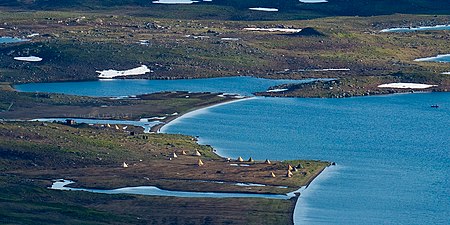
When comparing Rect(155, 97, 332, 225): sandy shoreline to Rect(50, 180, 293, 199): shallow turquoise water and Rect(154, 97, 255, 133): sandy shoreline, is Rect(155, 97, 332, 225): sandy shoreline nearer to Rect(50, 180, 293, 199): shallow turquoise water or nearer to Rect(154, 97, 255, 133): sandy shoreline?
Rect(154, 97, 255, 133): sandy shoreline

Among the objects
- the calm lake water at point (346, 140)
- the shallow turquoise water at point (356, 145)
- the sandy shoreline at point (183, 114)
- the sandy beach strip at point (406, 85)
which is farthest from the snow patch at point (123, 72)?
the sandy beach strip at point (406, 85)

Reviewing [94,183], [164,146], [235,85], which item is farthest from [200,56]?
[94,183]

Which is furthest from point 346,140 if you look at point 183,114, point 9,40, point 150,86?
point 9,40

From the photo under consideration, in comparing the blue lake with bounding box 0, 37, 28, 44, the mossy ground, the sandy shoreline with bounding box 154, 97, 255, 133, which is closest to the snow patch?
the sandy shoreline with bounding box 154, 97, 255, 133

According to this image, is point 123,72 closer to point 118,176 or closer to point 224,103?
point 224,103

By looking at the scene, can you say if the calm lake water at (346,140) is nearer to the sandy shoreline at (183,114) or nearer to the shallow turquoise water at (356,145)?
the shallow turquoise water at (356,145)

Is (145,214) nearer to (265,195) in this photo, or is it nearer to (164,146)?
(265,195)
